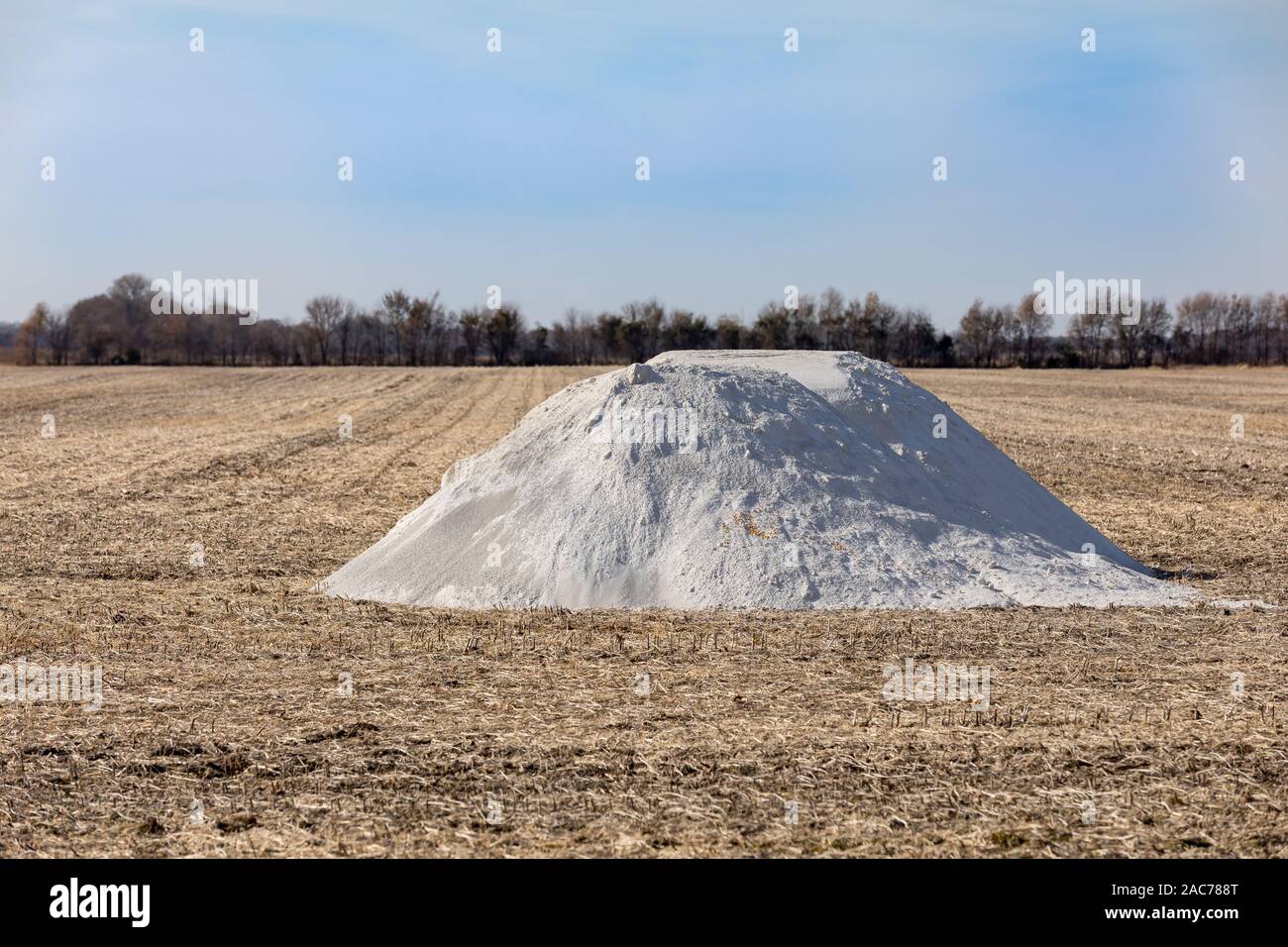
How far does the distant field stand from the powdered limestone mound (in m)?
0.52

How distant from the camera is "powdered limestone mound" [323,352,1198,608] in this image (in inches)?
420

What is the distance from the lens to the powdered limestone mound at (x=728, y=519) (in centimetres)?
1066

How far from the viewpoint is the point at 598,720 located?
7.14m

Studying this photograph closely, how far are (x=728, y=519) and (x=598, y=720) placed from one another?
4.24m

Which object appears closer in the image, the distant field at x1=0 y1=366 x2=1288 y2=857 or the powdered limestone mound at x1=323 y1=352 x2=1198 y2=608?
the distant field at x1=0 y1=366 x2=1288 y2=857

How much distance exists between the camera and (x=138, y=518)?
1633cm

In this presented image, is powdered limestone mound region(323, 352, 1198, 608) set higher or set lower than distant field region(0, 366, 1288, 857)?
higher

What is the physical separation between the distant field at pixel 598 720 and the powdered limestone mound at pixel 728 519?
0.52 m

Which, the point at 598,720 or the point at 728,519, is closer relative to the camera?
the point at 598,720

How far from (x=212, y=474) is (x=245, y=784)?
16558 millimetres

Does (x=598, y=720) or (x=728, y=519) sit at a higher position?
(x=728, y=519)
